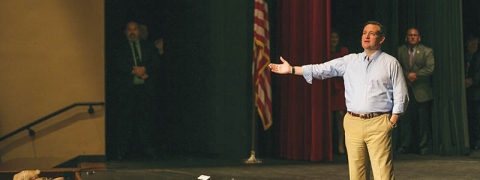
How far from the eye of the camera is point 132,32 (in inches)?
458

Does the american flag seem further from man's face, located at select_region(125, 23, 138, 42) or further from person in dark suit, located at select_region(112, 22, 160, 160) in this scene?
man's face, located at select_region(125, 23, 138, 42)

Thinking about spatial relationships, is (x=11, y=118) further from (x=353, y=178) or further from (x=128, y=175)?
(x=353, y=178)

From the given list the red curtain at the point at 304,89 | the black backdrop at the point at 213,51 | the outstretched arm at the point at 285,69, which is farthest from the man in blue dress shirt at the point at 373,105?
the black backdrop at the point at 213,51

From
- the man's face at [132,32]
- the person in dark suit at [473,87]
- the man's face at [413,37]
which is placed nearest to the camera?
the man's face at [132,32]

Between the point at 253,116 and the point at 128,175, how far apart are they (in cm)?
217

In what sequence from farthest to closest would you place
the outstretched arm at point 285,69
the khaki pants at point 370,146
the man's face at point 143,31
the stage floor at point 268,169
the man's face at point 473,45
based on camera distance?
the man's face at point 473,45 → the man's face at point 143,31 → the stage floor at point 268,169 → the outstretched arm at point 285,69 → the khaki pants at point 370,146

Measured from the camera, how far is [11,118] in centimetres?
1102

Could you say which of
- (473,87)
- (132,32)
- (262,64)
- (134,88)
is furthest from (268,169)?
(473,87)

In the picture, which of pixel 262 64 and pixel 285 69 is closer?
pixel 285 69

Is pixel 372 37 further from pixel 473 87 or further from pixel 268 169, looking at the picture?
pixel 473 87

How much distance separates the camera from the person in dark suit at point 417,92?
12.3 m

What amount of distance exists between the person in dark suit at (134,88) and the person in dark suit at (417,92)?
336 centimetres

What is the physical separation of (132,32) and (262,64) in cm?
171

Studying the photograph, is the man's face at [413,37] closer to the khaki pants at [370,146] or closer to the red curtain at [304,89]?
the red curtain at [304,89]
